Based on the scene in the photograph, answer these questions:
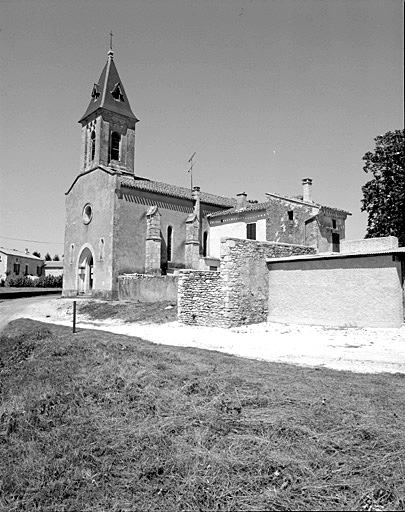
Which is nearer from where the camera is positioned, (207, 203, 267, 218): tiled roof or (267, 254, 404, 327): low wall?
(267, 254, 404, 327): low wall

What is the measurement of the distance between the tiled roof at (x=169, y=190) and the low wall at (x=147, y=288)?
7.52 metres

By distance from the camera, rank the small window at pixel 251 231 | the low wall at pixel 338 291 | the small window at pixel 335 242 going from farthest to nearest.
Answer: the small window at pixel 251 231
the small window at pixel 335 242
the low wall at pixel 338 291

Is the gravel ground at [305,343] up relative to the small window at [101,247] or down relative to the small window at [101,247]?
down

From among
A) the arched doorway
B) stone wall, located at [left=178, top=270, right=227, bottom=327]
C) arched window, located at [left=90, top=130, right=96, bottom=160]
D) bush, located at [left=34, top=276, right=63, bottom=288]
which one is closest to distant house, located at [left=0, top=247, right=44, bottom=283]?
bush, located at [left=34, top=276, right=63, bottom=288]

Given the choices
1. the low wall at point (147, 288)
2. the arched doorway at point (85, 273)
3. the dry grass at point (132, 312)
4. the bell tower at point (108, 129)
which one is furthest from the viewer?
the bell tower at point (108, 129)

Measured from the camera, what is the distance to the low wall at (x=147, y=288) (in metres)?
26.1

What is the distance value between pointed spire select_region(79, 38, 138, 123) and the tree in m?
21.8

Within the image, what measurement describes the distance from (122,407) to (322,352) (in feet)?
19.8

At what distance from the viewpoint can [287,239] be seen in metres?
31.8

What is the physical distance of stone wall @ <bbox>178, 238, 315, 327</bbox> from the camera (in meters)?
17.9

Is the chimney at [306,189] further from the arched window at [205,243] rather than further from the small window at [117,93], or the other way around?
the small window at [117,93]

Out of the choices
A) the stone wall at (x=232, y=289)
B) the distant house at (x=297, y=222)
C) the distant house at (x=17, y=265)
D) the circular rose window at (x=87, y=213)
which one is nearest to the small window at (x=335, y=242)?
the distant house at (x=297, y=222)

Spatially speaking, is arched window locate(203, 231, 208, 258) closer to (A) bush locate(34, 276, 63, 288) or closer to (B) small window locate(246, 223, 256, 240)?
(B) small window locate(246, 223, 256, 240)

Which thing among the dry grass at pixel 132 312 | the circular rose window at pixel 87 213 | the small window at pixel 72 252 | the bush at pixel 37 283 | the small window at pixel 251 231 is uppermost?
the circular rose window at pixel 87 213
